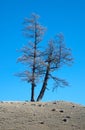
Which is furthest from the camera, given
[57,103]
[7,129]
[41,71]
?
[41,71]

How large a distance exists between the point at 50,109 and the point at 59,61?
11297 millimetres

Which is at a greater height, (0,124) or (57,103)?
(57,103)

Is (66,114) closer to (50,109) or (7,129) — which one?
(50,109)

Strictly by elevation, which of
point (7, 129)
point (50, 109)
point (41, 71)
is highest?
point (41, 71)

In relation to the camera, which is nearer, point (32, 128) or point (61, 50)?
point (32, 128)

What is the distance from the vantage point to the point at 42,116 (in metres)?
29.8

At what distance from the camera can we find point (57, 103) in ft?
117

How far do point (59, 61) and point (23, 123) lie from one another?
1654cm

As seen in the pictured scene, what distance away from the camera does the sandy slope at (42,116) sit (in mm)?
26969

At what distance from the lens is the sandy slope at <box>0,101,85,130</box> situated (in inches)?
1062

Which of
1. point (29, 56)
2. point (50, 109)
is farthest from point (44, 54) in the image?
point (50, 109)

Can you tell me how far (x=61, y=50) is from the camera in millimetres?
43531

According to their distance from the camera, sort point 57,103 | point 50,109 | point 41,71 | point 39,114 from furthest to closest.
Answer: point 41,71, point 57,103, point 50,109, point 39,114

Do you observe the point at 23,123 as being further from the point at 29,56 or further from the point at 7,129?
the point at 29,56
